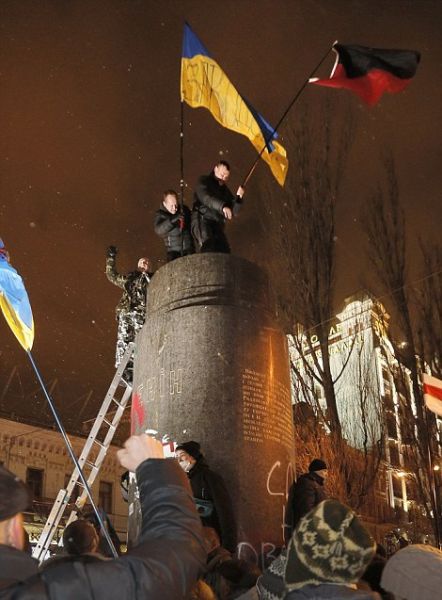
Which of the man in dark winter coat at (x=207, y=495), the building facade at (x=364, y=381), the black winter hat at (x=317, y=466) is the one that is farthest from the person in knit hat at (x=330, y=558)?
the building facade at (x=364, y=381)

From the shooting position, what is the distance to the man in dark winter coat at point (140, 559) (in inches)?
64.9

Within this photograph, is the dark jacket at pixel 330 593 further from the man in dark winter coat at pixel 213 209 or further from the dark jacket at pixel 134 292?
the dark jacket at pixel 134 292

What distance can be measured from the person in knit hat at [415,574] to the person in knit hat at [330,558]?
243mm

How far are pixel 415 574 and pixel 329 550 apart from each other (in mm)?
456

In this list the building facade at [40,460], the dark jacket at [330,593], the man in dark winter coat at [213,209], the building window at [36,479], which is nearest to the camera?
the dark jacket at [330,593]

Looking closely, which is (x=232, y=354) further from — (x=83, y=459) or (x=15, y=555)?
(x=15, y=555)

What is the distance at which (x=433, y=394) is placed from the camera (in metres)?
6.49

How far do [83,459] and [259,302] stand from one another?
2941 millimetres

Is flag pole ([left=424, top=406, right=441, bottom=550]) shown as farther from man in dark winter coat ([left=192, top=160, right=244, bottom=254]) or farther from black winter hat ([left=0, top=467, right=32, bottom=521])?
black winter hat ([left=0, top=467, right=32, bottom=521])

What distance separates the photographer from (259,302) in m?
7.39

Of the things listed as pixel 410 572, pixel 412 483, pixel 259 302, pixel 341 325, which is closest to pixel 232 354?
pixel 259 302

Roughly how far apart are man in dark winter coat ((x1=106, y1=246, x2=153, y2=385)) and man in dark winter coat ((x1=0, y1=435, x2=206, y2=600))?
702 cm

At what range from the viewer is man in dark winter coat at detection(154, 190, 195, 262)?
8492mm

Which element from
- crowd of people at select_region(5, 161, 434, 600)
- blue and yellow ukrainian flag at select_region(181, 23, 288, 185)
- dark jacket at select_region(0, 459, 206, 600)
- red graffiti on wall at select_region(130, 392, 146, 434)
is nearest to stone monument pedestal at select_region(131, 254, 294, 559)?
red graffiti on wall at select_region(130, 392, 146, 434)
